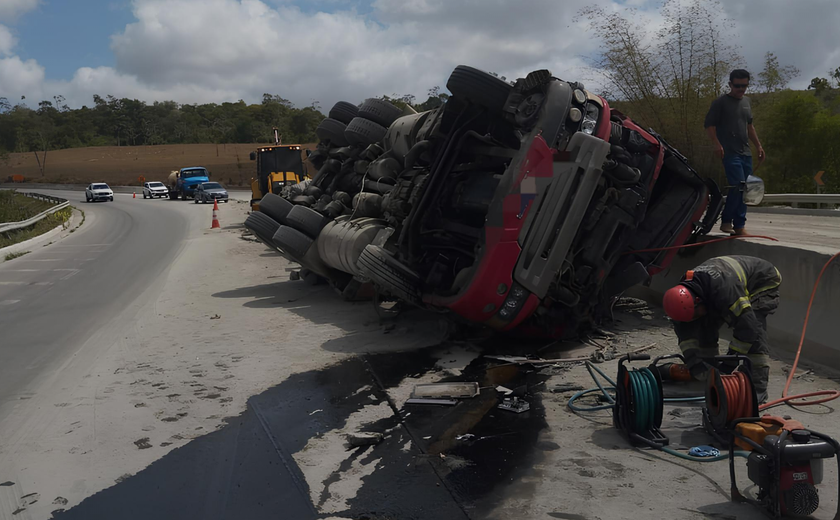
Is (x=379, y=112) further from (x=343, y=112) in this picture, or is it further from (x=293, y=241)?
(x=293, y=241)

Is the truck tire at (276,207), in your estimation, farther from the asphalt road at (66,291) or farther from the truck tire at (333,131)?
the asphalt road at (66,291)

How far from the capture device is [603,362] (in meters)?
6.20

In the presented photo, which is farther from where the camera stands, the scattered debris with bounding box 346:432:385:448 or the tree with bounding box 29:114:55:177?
the tree with bounding box 29:114:55:177

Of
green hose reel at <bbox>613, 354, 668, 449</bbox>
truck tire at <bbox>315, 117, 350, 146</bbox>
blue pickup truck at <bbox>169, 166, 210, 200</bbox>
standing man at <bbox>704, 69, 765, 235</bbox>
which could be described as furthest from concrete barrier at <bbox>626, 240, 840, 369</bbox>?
blue pickup truck at <bbox>169, 166, 210, 200</bbox>

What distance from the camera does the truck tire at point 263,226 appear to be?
10.2 metres

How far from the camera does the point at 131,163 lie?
8806 centimetres

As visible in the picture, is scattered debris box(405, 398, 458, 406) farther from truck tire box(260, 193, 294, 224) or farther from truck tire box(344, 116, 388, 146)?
truck tire box(260, 193, 294, 224)

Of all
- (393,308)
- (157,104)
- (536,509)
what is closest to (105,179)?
(157,104)

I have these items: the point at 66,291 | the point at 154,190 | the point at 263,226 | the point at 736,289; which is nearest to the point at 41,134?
the point at 154,190

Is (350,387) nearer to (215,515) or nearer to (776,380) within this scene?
(215,515)

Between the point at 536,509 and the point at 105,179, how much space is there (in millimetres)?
78523

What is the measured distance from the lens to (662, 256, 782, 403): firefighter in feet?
15.3

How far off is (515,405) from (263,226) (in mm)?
5970

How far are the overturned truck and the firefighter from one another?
1.65 meters
